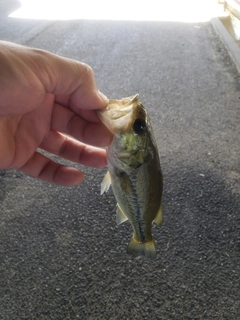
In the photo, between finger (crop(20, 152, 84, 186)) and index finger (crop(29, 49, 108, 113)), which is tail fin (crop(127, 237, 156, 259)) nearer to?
finger (crop(20, 152, 84, 186))

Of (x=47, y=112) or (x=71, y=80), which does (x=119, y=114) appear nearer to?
(x=71, y=80)

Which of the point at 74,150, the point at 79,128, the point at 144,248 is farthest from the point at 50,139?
the point at 144,248

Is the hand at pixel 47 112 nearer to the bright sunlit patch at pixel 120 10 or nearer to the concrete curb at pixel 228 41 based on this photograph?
the concrete curb at pixel 228 41

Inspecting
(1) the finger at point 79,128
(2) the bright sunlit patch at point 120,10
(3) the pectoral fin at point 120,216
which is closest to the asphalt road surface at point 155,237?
(3) the pectoral fin at point 120,216

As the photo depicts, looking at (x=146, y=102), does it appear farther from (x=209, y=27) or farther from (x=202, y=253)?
(x=209, y=27)

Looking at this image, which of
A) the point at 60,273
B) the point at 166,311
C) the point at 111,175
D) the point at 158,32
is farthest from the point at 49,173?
the point at 158,32
